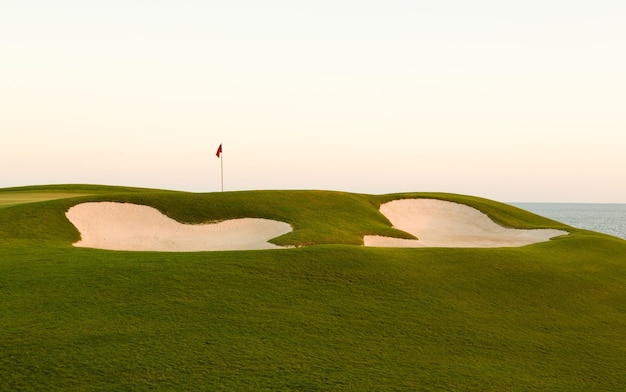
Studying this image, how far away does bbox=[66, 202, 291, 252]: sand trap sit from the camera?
2508cm

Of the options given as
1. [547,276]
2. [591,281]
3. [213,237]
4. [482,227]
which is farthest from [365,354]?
[482,227]

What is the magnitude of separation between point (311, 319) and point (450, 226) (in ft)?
85.5

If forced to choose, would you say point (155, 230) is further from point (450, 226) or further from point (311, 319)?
point (450, 226)

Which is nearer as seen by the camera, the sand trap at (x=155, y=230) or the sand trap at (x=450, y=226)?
the sand trap at (x=155, y=230)

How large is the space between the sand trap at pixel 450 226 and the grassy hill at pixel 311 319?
391 inches

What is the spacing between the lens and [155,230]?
27.9 metres

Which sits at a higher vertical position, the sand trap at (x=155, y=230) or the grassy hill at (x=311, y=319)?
the sand trap at (x=155, y=230)

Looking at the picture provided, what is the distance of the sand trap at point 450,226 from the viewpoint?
104ft

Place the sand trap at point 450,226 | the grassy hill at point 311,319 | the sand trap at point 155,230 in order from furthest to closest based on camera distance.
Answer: the sand trap at point 450,226, the sand trap at point 155,230, the grassy hill at point 311,319

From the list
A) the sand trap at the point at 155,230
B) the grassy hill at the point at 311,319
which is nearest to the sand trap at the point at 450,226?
the sand trap at the point at 155,230

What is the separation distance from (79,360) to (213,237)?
17515 mm

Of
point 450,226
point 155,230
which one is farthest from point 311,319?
point 450,226

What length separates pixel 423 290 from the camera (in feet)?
51.0

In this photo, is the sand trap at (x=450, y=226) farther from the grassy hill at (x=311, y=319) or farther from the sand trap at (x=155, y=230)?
the grassy hill at (x=311, y=319)
